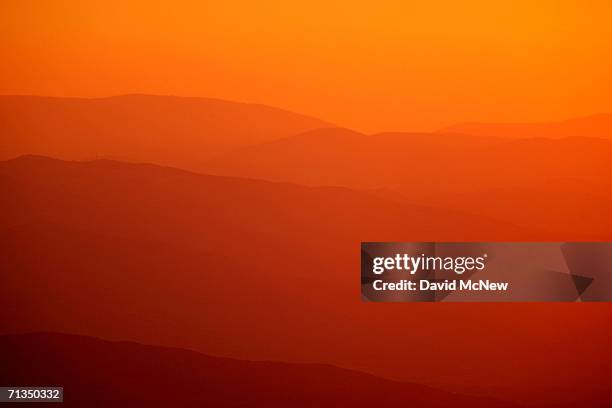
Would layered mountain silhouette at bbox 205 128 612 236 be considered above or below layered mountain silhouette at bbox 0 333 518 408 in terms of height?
above

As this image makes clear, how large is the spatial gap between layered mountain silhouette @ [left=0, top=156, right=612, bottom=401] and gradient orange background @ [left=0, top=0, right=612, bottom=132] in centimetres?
43

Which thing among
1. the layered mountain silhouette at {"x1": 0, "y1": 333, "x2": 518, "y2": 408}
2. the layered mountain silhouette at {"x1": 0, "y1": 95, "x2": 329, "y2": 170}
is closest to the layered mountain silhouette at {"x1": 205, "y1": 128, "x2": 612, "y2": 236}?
the layered mountain silhouette at {"x1": 0, "y1": 95, "x2": 329, "y2": 170}

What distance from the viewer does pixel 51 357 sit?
3.36m

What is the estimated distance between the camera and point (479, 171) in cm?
333

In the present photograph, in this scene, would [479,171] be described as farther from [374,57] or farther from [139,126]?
[139,126]

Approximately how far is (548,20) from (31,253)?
2645 mm

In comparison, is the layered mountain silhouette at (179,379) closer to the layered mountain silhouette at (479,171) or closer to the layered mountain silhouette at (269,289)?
the layered mountain silhouette at (269,289)

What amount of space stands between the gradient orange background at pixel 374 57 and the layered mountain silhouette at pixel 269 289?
0.43 m

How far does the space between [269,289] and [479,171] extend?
1118 mm

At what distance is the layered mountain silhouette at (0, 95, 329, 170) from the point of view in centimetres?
335

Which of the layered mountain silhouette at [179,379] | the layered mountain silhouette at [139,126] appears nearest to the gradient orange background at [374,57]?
the layered mountain silhouette at [139,126]

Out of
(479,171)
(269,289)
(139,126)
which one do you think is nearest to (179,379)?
(269,289)

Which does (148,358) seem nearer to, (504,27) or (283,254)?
(283,254)

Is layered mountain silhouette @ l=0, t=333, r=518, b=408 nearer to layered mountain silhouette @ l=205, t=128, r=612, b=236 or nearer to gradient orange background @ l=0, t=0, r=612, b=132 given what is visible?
layered mountain silhouette @ l=205, t=128, r=612, b=236
